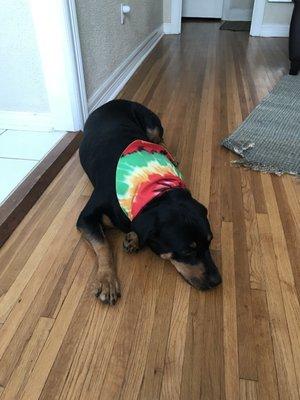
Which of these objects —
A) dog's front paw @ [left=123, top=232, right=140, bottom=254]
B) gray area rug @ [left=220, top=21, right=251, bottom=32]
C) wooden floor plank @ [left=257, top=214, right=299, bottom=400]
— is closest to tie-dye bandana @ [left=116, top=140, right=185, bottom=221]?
dog's front paw @ [left=123, top=232, right=140, bottom=254]

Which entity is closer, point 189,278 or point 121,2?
point 189,278

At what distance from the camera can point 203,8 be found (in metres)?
6.43

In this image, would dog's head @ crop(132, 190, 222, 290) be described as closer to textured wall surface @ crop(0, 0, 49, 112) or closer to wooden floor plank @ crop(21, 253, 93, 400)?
wooden floor plank @ crop(21, 253, 93, 400)

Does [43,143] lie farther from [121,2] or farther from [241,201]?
[121,2]

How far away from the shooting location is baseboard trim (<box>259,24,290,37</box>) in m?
4.94

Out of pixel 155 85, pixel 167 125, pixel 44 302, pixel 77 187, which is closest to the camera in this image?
pixel 44 302

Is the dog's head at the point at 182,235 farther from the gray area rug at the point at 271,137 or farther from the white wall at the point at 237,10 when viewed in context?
the white wall at the point at 237,10

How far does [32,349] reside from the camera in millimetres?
1072

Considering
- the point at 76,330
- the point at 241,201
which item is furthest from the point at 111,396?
the point at 241,201

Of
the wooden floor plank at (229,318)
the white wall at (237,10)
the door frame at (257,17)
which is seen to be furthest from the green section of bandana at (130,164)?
the white wall at (237,10)

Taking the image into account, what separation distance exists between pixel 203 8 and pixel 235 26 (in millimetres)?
996

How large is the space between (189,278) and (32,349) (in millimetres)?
560

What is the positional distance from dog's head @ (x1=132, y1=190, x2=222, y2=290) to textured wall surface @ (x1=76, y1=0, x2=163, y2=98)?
5.01ft

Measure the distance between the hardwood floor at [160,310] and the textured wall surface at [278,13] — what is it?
4.00 m
